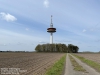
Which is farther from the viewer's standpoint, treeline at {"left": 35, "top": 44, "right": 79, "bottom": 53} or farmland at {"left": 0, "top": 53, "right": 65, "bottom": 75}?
treeline at {"left": 35, "top": 44, "right": 79, "bottom": 53}

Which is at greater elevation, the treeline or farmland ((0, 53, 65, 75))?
the treeline

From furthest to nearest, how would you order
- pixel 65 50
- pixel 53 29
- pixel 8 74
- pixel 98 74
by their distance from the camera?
1. pixel 65 50
2. pixel 53 29
3. pixel 98 74
4. pixel 8 74

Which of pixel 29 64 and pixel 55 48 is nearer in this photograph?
pixel 29 64

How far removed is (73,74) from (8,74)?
19.8ft

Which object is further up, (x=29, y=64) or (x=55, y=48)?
(x=55, y=48)

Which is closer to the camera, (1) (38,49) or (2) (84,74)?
(2) (84,74)

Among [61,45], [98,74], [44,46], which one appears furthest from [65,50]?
[98,74]

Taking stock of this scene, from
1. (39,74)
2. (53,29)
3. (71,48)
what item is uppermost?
(53,29)

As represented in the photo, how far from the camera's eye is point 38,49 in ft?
648

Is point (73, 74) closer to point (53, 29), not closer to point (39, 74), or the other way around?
point (39, 74)

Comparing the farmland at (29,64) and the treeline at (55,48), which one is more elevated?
the treeline at (55,48)

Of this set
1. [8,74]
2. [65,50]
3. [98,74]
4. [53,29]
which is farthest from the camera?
[65,50]

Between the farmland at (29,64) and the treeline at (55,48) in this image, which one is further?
the treeline at (55,48)

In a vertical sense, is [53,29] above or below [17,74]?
above
